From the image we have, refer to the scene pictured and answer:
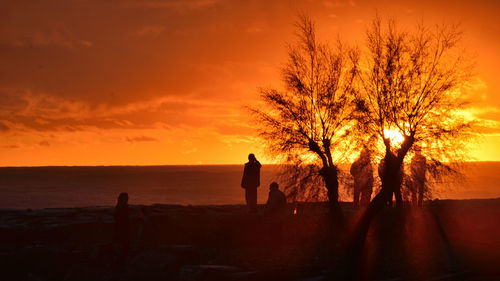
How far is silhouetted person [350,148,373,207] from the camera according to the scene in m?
21.0

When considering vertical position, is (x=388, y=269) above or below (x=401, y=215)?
below

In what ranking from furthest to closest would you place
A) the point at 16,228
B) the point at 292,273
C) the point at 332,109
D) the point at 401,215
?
1. the point at 401,215
2. the point at 332,109
3. the point at 16,228
4. the point at 292,273

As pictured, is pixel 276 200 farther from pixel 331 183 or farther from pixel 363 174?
pixel 363 174

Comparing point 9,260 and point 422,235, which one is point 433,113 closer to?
point 422,235

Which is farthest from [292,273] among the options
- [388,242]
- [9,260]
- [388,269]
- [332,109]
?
[9,260]

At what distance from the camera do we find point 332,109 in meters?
21.3

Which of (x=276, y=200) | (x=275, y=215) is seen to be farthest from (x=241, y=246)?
(x=276, y=200)

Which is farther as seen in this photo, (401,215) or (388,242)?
(401,215)

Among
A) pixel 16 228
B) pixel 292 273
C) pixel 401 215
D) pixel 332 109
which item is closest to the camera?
pixel 292 273

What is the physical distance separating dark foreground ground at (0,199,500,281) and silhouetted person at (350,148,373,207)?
44.5 inches

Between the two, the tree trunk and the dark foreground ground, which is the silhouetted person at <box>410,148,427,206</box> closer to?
the dark foreground ground

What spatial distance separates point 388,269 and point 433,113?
6.62m

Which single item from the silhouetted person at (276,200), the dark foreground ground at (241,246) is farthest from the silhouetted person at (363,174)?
the silhouetted person at (276,200)

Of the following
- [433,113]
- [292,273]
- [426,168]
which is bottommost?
[292,273]
